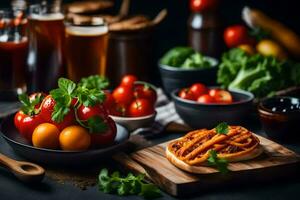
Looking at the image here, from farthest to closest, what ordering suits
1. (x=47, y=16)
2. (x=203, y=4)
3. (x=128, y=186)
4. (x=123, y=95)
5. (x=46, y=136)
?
(x=203, y=4), (x=47, y=16), (x=123, y=95), (x=46, y=136), (x=128, y=186)

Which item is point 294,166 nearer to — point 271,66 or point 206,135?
point 206,135

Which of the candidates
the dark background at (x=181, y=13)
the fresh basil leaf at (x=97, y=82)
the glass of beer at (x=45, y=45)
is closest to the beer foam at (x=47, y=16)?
the glass of beer at (x=45, y=45)

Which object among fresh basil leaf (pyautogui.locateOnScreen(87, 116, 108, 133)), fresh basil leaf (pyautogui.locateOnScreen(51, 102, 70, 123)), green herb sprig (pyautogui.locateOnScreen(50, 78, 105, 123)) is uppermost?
green herb sprig (pyautogui.locateOnScreen(50, 78, 105, 123))

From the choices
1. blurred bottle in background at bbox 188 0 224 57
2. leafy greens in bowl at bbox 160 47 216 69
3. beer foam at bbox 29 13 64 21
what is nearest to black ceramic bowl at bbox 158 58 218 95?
leafy greens in bowl at bbox 160 47 216 69

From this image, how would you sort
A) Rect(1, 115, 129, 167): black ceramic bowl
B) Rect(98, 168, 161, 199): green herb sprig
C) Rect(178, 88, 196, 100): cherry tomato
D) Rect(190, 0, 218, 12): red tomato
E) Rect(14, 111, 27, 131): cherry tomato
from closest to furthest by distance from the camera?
Rect(98, 168, 161, 199): green herb sprig, Rect(1, 115, 129, 167): black ceramic bowl, Rect(14, 111, 27, 131): cherry tomato, Rect(178, 88, 196, 100): cherry tomato, Rect(190, 0, 218, 12): red tomato

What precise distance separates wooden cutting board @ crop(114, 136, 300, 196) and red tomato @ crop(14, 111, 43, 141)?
0.24 meters

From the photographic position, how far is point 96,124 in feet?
5.74

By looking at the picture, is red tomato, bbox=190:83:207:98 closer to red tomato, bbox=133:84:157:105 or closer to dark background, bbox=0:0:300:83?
red tomato, bbox=133:84:157:105

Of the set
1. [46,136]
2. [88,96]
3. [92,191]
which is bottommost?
[92,191]

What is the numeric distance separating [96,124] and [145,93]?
53cm

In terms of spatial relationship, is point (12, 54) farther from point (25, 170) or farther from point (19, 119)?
point (25, 170)

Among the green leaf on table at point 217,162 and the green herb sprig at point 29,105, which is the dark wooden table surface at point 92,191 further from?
the green herb sprig at point 29,105

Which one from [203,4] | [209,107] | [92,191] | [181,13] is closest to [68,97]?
[92,191]

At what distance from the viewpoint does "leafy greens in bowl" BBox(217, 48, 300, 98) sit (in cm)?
238
